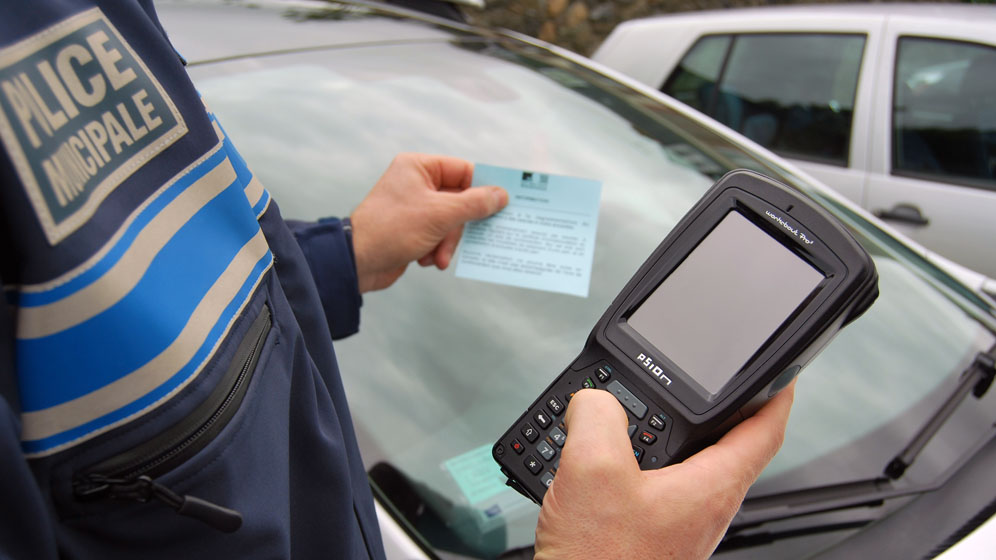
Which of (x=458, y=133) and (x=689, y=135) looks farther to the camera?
(x=689, y=135)

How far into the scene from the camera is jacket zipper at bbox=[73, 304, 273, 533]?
513 mm

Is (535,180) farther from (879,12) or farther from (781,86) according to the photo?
(879,12)

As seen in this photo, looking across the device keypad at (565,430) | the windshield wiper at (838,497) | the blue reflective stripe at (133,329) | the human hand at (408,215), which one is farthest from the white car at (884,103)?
the blue reflective stripe at (133,329)

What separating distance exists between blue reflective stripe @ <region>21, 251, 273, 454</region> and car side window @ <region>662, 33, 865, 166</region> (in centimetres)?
243

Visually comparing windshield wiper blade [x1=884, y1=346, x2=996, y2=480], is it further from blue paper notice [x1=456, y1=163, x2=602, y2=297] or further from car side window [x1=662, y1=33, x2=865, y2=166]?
car side window [x1=662, y1=33, x2=865, y2=166]

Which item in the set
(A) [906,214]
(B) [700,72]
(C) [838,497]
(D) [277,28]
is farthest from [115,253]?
(B) [700,72]

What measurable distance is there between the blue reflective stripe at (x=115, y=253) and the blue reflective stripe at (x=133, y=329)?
0.9 inches

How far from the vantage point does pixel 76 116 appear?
49 centimetres

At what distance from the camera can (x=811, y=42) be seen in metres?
2.66

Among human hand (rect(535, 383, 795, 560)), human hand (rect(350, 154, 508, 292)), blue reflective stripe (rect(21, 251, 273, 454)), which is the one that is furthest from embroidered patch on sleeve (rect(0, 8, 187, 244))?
human hand (rect(350, 154, 508, 292))

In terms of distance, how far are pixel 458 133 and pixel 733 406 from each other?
0.95 meters

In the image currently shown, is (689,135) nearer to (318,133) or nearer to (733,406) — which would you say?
(318,133)

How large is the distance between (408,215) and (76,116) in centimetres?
67

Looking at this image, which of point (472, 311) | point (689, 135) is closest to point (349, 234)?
point (472, 311)
